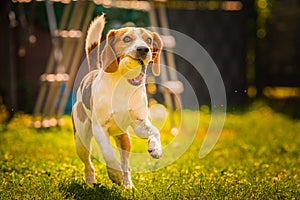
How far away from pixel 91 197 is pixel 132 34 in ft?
3.08

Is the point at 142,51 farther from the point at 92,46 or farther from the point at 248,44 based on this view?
the point at 248,44

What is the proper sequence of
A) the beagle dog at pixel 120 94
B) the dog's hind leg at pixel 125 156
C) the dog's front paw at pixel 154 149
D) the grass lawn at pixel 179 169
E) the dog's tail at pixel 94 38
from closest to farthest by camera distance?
the dog's front paw at pixel 154 149, the beagle dog at pixel 120 94, the grass lawn at pixel 179 169, the dog's hind leg at pixel 125 156, the dog's tail at pixel 94 38

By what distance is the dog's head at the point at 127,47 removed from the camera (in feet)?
11.5

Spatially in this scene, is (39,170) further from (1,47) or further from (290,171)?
(1,47)

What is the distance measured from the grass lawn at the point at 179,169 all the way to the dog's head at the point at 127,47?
0.74 meters

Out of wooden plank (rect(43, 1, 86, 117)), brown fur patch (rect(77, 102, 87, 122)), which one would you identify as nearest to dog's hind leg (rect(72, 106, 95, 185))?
brown fur patch (rect(77, 102, 87, 122))

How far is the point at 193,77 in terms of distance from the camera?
10.0 metres

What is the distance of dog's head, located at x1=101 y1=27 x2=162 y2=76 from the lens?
3.50 meters

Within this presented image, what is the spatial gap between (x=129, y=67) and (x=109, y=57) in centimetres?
15

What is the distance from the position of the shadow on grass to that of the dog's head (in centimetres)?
69

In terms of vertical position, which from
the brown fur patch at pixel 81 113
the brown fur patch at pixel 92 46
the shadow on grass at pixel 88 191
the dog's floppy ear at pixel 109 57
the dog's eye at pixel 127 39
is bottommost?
the shadow on grass at pixel 88 191

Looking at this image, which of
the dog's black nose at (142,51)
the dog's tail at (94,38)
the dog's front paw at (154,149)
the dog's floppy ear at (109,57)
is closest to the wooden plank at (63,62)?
the dog's tail at (94,38)

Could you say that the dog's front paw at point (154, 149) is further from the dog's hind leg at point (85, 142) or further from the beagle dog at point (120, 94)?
the dog's hind leg at point (85, 142)

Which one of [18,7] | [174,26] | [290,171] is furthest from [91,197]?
[174,26]
